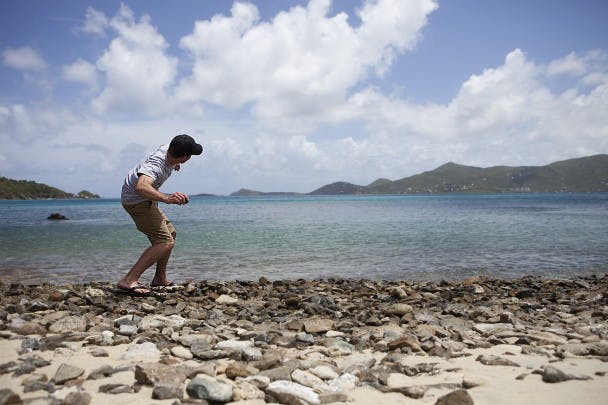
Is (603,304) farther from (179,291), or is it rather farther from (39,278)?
(39,278)

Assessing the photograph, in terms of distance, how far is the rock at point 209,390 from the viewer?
356 centimetres

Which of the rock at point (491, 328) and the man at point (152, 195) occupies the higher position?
the man at point (152, 195)

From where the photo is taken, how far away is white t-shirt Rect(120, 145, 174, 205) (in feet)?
24.7

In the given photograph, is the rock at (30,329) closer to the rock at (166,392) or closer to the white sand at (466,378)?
the white sand at (466,378)

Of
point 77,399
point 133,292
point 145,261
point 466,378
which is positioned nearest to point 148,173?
point 145,261

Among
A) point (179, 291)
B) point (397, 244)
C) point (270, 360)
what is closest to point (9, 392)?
point (270, 360)

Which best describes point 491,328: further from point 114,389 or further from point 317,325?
point 114,389

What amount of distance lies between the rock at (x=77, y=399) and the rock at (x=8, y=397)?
0.33m

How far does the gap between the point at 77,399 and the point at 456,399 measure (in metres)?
3.00

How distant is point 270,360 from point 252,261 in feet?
38.2

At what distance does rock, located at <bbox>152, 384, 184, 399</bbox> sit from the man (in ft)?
12.8

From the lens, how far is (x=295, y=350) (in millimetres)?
5105

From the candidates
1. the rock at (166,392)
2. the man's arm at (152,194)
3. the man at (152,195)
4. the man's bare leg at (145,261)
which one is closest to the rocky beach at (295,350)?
the rock at (166,392)

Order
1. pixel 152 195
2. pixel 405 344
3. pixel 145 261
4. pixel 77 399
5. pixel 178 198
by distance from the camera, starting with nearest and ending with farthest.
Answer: pixel 77 399
pixel 405 344
pixel 178 198
pixel 152 195
pixel 145 261
